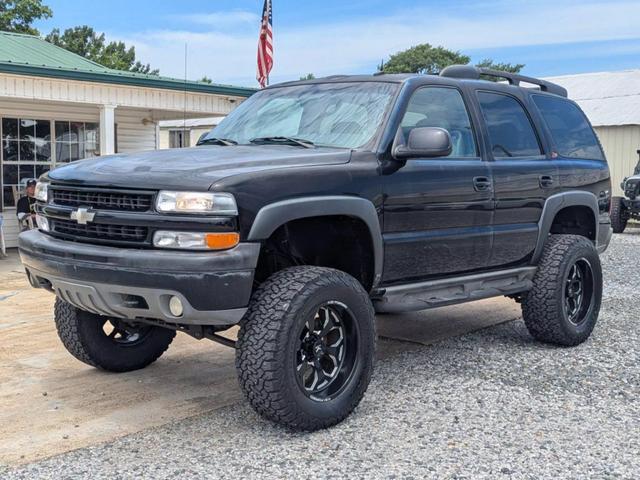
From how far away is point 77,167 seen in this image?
4449mm

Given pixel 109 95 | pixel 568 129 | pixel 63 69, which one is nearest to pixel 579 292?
pixel 568 129

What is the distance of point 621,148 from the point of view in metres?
24.3

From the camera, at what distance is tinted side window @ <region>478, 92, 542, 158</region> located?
5684mm

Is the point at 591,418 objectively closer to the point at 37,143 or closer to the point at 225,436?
the point at 225,436

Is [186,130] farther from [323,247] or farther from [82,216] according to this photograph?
[82,216]

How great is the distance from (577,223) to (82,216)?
4.37 m

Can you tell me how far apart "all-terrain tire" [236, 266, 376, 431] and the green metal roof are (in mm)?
7225

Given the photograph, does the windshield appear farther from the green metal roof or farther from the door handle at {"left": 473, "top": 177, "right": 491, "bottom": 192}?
the green metal roof

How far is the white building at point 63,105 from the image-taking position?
11523 millimetres

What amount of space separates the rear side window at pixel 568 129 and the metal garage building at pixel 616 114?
18.5 metres

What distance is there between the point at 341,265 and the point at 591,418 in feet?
5.61

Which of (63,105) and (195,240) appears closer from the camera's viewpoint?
(195,240)

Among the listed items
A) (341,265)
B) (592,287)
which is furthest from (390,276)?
(592,287)

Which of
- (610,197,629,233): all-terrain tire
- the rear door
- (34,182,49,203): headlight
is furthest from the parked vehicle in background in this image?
(34,182,49,203): headlight
